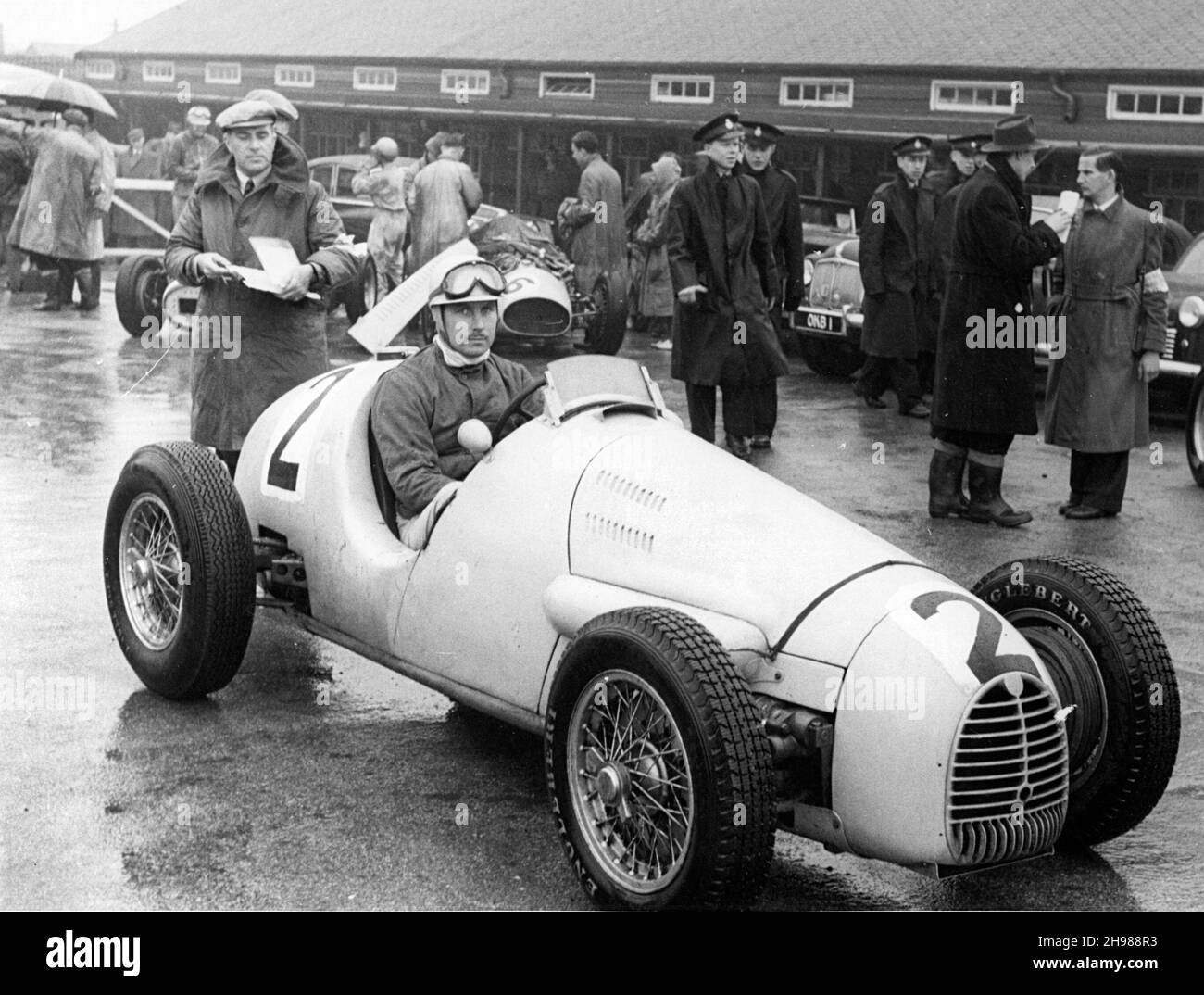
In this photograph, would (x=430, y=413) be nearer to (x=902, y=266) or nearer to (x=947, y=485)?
(x=947, y=485)

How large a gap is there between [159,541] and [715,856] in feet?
9.47

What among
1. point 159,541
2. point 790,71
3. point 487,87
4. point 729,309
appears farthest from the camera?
point 487,87

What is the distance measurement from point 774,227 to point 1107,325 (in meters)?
2.81

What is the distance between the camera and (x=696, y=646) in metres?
4.18

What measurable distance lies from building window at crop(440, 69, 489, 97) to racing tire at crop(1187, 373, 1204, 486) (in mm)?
20627

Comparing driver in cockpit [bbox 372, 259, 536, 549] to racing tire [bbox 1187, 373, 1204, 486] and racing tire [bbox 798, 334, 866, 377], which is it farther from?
racing tire [bbox 798, 334, 866, 377]

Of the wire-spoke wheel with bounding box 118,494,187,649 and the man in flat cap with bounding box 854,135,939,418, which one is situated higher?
the man in flat cap with bounding box 854,135,939,418

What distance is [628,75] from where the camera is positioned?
2753 cm

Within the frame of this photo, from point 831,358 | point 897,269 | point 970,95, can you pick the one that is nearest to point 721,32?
point 970,95

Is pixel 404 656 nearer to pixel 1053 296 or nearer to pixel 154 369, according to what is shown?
pixel 1053 296

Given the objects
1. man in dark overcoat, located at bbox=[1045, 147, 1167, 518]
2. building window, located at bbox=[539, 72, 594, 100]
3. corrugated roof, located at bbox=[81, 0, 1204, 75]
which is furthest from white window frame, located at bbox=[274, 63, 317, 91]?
man in dark overcoat, located at bbox=[1045, 147, 1167, 518]

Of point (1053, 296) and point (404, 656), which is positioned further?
point (1053, 296)

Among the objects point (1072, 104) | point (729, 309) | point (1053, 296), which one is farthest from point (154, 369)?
point (1072, 104)

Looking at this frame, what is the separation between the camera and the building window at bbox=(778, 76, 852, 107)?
24516 millimetres
